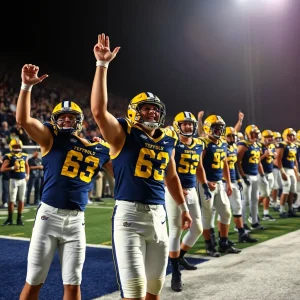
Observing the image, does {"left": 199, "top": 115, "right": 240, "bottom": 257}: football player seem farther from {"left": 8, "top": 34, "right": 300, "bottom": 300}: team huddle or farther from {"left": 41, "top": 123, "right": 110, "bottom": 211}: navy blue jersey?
{"left": 41, "top": 123, "right": 110, "bottom": 211}: navy blue jersey

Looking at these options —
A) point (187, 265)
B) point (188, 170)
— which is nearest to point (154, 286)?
point (187, 265)

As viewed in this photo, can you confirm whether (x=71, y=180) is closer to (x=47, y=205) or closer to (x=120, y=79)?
(x=47, y=205)

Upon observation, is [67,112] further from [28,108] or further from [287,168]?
[287,168]

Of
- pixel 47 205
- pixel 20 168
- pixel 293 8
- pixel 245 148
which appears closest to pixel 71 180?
pixel 47 205

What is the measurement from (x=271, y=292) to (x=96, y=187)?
459 inches

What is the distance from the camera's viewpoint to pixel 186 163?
562 cm

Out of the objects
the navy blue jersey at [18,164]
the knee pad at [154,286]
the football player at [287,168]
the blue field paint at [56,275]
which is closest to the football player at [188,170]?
the blue field paint at [56,275]

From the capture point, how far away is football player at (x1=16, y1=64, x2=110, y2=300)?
3.36 metres

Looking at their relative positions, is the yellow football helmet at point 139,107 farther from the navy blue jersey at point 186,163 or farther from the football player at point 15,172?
the football player at point 15,172

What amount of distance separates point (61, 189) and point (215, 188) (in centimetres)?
332

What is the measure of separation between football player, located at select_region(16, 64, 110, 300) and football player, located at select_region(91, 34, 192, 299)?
1.78 ft

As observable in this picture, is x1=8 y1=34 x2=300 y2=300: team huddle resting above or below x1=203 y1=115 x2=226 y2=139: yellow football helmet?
below

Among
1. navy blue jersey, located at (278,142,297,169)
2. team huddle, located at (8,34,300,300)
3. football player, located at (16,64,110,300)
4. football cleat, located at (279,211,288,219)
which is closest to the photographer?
team huddle, located at (8,34,300,300)

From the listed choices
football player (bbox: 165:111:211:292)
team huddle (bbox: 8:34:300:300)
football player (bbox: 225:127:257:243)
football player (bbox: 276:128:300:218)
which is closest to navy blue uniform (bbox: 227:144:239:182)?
football player (bbox: 225:127:257:243)
